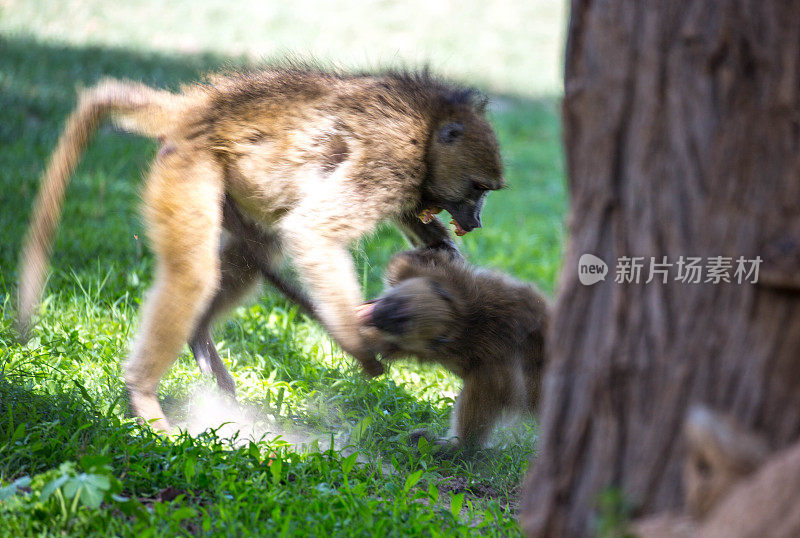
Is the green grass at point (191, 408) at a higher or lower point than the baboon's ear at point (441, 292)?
lower

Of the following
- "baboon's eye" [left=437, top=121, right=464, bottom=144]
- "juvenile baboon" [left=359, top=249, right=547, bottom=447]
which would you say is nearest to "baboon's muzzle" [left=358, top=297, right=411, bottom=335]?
"juvenile baboon" [left=359, top=249, right=547, bottom=447]

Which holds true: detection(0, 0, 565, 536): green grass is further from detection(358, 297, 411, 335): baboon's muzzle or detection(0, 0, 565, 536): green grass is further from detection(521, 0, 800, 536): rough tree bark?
detection(521, 0, 800, 536): rough tree bark

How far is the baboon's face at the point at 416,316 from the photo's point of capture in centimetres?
393

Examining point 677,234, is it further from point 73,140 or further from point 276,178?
point 73,140

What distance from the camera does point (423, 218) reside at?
4.43m

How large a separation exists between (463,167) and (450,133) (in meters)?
0.19

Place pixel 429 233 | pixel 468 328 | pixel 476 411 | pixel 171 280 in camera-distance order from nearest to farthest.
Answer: pixel 171 280, pixel 476 411, pixel 468 328, pixel 429 233

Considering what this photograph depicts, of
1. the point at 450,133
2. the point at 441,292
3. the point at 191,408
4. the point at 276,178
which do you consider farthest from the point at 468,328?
the point at 191,408

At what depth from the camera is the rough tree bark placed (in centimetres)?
202

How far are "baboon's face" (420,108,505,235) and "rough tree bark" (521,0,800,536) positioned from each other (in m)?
2.06

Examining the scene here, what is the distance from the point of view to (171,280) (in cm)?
365

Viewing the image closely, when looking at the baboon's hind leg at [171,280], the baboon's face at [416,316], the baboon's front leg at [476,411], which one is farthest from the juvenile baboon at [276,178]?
the baboon's front leg at [476,411]

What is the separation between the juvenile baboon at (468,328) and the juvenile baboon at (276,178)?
204 mm

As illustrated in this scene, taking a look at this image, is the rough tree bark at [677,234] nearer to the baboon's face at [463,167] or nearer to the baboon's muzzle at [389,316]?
the baboon's muzzle at [389,316]
